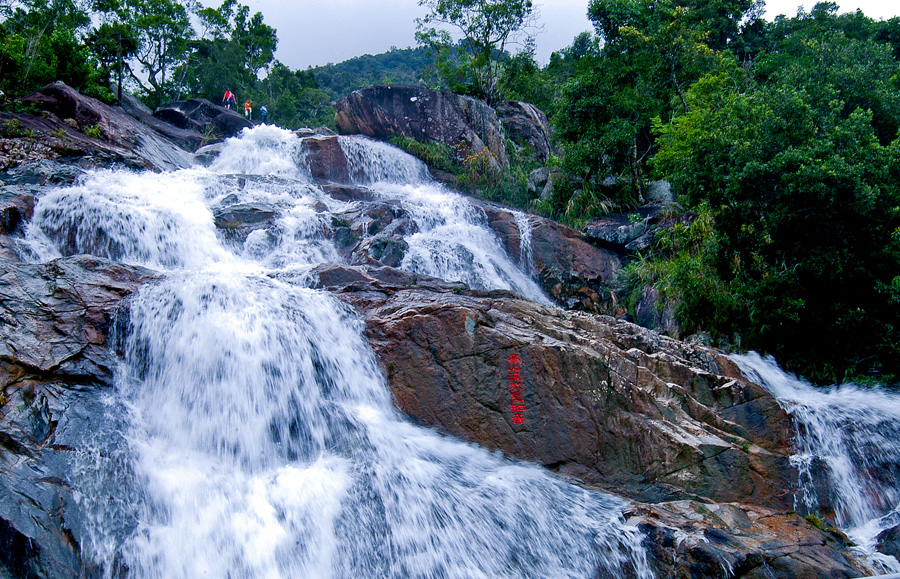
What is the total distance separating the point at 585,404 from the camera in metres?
7.51

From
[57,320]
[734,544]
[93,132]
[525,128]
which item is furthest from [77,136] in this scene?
[734,544]

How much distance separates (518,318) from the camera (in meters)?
8.54

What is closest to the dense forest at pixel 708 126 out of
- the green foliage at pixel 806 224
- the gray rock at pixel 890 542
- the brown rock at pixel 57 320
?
the green foliage at pixel 806 224

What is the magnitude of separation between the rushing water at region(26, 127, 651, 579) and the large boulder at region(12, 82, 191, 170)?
468cm

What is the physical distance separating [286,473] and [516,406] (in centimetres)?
304

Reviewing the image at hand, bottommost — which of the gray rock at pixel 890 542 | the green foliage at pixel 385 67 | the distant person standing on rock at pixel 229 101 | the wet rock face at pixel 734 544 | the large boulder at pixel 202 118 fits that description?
the gray rock at pixel 890 542

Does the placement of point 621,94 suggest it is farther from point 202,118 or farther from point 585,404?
point 202,118

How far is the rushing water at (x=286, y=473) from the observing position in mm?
5668

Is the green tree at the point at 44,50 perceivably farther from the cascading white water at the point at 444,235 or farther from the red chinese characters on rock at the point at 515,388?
the red chinese characters on rock at the point at 515,388

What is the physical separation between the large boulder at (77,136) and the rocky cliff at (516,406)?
4110mm

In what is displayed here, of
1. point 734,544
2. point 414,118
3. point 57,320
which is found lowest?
point 734,544

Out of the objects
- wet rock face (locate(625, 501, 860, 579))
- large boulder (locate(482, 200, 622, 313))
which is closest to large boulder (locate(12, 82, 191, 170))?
large boulder (locate(482, 200, 622, 313))

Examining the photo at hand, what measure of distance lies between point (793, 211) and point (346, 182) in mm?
13503

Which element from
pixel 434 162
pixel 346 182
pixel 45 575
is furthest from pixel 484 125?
pixel 45 575
